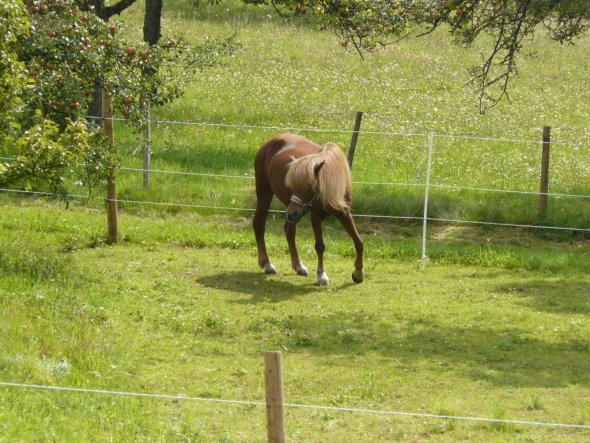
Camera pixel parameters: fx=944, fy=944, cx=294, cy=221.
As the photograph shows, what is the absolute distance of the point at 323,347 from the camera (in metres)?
9.08

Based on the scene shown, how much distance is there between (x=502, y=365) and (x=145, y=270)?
500 centimetres

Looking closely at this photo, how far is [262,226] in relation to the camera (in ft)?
41.1

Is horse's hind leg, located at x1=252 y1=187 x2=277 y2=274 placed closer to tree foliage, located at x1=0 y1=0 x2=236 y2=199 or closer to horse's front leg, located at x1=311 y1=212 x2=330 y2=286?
horse's front leg, located at x1=311 y1=212 x2=330 y2=286

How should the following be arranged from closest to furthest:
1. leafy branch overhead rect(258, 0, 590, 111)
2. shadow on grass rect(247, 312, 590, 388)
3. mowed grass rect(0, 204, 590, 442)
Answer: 1. mowed grass rect(0, 204, 590, 442)
2. shadow on grass rect(247, 312, 590, 388)
3. leafy branch overhead rect(258, 0, 590, 111)

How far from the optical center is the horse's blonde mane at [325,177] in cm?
1126

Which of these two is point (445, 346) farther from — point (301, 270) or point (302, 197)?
point (301, 270)

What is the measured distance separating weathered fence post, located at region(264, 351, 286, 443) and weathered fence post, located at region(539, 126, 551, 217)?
10.1m

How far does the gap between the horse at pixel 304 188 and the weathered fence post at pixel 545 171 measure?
12.6ft

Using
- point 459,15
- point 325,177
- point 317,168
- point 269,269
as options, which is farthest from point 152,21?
point 459,15

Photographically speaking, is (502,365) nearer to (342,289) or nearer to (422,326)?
(422,326)

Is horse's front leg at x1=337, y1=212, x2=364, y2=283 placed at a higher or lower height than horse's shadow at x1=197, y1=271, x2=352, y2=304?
higher

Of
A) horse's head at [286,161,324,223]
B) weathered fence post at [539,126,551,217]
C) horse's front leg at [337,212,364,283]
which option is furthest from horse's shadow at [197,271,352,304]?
weathered fence post at [539,126,551,217]

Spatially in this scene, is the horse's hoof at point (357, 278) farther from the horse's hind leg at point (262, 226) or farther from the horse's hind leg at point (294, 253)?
the horse's hind leg at point (262, 226)

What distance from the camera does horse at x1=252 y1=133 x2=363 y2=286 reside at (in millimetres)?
11273
